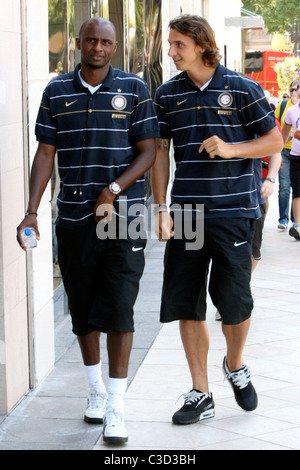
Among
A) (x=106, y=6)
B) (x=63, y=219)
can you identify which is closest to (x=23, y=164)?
(x=63, y=219)

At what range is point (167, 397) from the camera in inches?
188

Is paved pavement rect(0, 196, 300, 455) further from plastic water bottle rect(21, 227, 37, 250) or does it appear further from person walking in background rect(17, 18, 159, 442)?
plastic water bottle rect(21, 227, 37, 250)

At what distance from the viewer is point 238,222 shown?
4.25 meters

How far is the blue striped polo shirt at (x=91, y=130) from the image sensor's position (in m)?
4.02

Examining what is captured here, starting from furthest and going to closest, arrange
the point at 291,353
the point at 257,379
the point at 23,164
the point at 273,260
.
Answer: the point at 273,260 → the point at 291,353 → the point at 257,379 → the point at 23,164

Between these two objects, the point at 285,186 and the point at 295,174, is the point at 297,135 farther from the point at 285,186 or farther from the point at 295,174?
the point at 285,186

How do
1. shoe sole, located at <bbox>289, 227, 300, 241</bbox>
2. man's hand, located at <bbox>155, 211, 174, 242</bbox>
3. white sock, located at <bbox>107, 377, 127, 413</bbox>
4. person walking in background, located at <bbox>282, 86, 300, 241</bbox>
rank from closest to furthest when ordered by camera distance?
white sock, located at <bbox>107, 377, 127, 413</bbox>, man's hand, located at <bbox>155, 211, 174, 242</bbox>, person walking in background, located at <bbox>282, 86, 300, 241</bbox>, shoe sole, located at <bbox>289, 227, 300, 241</bbox>

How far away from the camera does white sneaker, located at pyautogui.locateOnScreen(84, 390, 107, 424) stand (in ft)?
14.2

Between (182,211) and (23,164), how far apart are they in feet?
3.15

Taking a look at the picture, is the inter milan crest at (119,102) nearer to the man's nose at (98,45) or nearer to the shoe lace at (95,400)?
the man's nose at (98,45)

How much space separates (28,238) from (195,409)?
4.02ft

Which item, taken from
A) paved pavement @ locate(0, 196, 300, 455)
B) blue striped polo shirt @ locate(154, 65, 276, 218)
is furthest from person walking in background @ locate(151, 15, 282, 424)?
paved pavement @ locate(0, 196, 300, 455)

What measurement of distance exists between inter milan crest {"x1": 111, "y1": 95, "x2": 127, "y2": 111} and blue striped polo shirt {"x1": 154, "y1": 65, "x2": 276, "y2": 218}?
0.31 m

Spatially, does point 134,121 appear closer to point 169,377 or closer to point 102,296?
point 102,296
